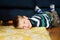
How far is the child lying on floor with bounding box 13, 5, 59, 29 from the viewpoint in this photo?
126 cm

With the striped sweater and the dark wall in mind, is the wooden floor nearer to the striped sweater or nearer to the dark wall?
the striped sweater

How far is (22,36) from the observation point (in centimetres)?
113

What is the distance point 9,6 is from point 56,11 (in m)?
0.51

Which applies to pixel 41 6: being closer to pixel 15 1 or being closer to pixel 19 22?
pixel 15 1

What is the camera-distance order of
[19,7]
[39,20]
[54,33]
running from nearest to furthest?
[54,33] → [39,20] → [19,7]

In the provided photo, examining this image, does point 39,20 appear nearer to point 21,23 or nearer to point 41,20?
point 41,20

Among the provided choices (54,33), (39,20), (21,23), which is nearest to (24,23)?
(21,23)

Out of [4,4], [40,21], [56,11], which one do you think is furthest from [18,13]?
[56,11]

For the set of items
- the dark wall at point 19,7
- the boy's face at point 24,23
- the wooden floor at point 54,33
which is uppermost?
the dark wall at point 19,7

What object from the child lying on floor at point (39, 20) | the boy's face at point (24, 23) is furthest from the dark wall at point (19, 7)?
the boy's face at point (24, 23)

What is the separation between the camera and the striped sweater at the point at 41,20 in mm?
1345

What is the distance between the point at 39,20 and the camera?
4.46 ft

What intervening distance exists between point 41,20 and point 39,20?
20 millimetres

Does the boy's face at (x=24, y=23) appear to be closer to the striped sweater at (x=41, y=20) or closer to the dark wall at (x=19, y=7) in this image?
the striped sweater at (x=41, y=20)
